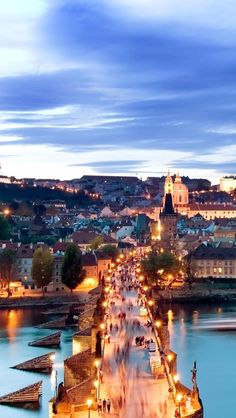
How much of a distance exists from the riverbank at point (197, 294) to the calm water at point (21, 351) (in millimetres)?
7234

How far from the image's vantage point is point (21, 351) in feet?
77.7

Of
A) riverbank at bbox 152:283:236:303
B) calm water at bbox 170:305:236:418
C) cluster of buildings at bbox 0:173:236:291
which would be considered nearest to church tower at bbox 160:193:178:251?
cluster of buildings at bbox 0:173:236:291

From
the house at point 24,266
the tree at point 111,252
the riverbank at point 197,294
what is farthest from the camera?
the tree at point 111,252

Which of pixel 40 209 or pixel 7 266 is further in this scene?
pixel 40 209

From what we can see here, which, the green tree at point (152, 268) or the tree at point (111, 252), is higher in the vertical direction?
the tree at point (111, 252)

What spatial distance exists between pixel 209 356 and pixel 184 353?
69 centimetres

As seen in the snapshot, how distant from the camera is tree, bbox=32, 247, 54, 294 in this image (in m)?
37.8

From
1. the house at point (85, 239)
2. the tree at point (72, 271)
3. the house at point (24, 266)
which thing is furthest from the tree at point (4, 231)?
the tree at point (72, 271)

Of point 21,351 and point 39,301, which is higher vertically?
point 39,301

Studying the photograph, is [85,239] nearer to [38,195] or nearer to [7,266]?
[7,266]

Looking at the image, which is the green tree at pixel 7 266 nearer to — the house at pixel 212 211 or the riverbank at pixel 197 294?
the riverbank at pixel 197 294

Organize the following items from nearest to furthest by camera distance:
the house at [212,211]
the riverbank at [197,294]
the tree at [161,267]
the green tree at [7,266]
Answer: the green tree at [7,266] → the riverbank at [197,294] → the tree at [161,267] → the house at [212,211]

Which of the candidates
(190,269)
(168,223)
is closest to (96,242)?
(190,269)

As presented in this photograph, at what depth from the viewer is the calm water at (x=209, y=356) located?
1750cm
